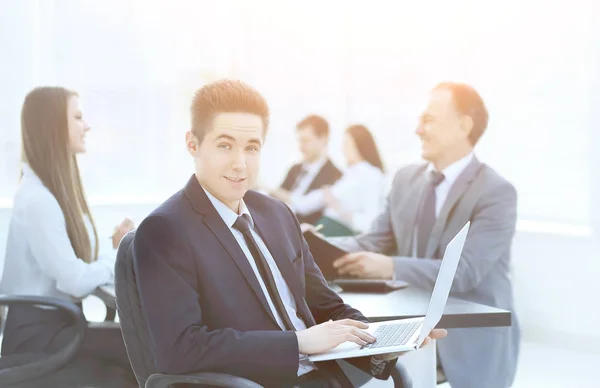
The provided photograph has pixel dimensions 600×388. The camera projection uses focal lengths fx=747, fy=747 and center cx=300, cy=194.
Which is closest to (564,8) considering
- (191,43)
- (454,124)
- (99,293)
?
(454,124)

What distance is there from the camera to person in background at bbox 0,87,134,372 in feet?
7.07

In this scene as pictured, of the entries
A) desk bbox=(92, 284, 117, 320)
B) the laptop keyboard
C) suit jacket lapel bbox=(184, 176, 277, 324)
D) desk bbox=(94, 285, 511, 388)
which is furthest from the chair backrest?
desk bbox=(92, 284, 117, 320)

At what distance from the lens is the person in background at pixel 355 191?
4.21 m

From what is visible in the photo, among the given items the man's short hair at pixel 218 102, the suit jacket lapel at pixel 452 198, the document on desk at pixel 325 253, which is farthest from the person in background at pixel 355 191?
the man's short hair at pixel 218 102

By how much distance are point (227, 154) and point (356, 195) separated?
2807 mm

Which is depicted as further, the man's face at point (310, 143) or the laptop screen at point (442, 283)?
the man's face at point (310, 143)

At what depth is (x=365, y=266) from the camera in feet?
7.68

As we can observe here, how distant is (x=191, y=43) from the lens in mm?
5043

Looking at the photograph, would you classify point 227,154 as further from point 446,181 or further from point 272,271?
point 446,181

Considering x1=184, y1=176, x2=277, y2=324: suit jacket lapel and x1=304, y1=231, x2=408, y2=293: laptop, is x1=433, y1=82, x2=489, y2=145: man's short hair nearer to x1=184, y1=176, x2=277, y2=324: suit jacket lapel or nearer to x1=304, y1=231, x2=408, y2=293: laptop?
x1=304, y1=231, x2=408, y2=293: laptop

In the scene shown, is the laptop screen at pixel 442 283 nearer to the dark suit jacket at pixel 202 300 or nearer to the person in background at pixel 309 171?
the dark suit jacket at pixel 202 300

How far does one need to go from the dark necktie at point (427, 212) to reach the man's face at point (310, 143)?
71.2 inches

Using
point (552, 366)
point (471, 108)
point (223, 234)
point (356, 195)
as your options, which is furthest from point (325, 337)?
point (356, 195)

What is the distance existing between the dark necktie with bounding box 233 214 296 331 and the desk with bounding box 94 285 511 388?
11.7 inches
